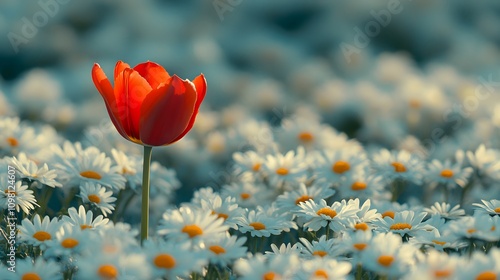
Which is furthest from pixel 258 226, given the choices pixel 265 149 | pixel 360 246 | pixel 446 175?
pixel 265 149

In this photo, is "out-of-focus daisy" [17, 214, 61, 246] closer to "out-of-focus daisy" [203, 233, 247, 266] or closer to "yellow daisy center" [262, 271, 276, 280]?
"out-of-focus daisy" [203, 233, 247, 266]

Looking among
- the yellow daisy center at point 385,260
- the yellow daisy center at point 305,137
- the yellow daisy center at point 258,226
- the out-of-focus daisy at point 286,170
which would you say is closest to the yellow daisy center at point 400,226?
the yellow daisy center at point 258,226

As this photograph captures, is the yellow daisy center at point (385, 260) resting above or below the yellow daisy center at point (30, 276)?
above

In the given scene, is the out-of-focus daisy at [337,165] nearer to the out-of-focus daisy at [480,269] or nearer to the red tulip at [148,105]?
the red tulip at [148,105]

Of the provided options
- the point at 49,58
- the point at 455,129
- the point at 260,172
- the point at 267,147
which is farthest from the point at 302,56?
the point at 260,172

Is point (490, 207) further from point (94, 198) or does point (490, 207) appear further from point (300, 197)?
point (94, 198)

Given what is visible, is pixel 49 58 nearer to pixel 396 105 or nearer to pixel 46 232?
pixel 396 105
